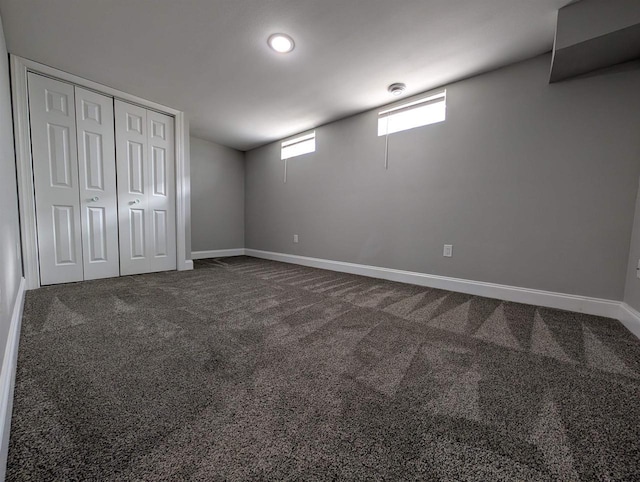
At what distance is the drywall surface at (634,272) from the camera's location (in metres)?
1.62

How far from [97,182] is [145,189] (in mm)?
455

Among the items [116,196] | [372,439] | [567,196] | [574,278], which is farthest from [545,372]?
[116,196]

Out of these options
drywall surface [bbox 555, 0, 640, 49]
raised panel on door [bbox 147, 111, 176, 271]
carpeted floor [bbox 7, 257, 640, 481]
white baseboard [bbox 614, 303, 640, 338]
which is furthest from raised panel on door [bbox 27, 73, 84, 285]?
white baseboard [bbox 614, 303, 640, 338]

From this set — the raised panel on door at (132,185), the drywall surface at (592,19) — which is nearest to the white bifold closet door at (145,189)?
the raised panel on door at (132,185)

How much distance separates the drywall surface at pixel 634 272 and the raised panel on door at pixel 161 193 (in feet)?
14.5

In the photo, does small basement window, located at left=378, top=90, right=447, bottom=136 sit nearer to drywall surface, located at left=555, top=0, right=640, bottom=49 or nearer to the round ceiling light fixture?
the round ceiling light fixture

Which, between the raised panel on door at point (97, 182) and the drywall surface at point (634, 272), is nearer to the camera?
the drywall surface at point (634, 272)

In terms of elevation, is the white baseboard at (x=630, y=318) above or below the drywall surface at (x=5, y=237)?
below

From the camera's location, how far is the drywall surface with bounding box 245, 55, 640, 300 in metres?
1.81

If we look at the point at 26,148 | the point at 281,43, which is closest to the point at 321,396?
the point at 281,43

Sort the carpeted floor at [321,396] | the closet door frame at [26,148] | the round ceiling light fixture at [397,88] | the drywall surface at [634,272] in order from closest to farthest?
the carpeted floor at [321,396]
the drywall surface at [634,272]
the closet door frame at [26,148]
the round ceiling light fixture at [397,88]

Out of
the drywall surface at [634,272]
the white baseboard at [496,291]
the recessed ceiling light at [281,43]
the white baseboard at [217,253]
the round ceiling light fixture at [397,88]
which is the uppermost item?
the recessed ceiling light at [281,43]

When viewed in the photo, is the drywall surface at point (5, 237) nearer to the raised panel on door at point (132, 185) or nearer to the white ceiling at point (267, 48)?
the white ceiling at point (267, 48)

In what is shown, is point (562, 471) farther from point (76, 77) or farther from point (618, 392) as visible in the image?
point (76, 77)
